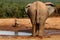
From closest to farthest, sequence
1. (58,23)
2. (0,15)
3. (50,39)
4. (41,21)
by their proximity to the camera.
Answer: (50,39), (41,21), (58,23), (0,15)

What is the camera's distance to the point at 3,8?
76.8ft

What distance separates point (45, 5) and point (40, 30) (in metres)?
1.11

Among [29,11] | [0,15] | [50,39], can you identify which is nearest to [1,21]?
[0,15]

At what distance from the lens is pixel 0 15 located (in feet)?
75.6

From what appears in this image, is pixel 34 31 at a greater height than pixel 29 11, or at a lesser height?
lesser

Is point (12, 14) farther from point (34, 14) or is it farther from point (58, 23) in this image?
point (34, 14)

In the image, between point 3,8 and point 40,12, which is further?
point 3,8

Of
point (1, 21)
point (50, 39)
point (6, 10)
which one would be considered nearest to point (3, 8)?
point (6, 10)

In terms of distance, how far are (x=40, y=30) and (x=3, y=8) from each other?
10960 mm

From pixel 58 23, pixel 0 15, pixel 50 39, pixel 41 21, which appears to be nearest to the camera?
pixel 50 39

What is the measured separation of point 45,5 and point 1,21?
771cm

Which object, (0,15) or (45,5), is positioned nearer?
(45,5)

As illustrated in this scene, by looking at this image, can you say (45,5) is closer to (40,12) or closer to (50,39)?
(40,12)

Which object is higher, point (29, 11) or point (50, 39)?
point (29, 11)
